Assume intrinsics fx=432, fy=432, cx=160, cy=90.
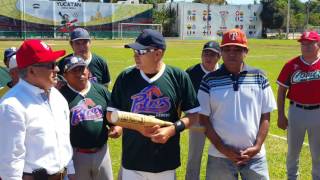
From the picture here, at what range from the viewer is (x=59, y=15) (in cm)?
7275

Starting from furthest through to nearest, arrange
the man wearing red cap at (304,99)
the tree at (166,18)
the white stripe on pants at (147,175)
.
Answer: the tree at (166,18)
the man wearing red cap at (304,99)
the white stripe on pants at (147,175)

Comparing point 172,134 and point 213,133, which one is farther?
point 213,133

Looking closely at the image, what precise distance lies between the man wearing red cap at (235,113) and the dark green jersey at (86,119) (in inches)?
46.2

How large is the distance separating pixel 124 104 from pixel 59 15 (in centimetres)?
7173

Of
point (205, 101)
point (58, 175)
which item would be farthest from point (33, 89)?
point (205, 101)

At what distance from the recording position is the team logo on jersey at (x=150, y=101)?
398 centimetres

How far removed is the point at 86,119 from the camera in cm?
477

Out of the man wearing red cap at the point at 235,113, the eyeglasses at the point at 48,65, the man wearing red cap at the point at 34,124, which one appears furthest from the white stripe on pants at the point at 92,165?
the eyeglasses at the point at 48,65

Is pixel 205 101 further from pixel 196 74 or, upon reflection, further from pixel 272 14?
pixel 272 14

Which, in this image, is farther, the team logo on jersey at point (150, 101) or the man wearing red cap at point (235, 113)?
the man wearing red cap at point (235, 113)

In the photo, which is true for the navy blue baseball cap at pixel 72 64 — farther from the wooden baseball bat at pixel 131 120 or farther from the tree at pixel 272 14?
the tree at pixel 272 14

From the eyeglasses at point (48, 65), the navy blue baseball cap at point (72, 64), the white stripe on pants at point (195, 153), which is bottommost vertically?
the white stripe on pants at point (195, 153)

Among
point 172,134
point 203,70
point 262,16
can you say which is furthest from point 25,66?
point 262,16

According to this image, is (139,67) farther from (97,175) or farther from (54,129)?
(97,175)
